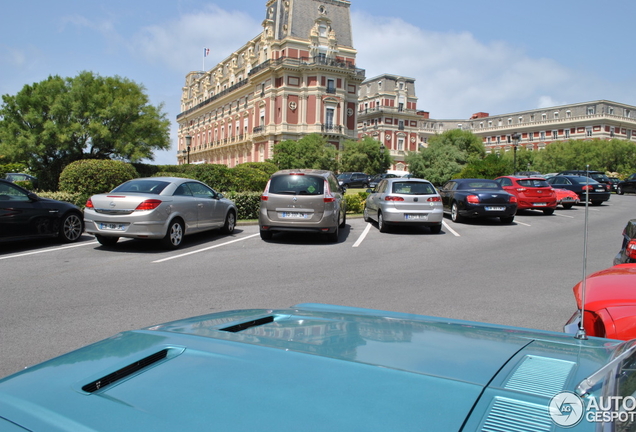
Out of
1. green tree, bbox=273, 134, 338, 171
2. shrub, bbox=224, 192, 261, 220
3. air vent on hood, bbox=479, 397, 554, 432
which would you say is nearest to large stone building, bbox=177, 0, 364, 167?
green tree, bbox=273, 134, 338, 171

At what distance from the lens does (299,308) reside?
3.04m

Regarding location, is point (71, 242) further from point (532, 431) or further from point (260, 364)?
point (532, 431)

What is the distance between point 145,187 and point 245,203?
226 inches

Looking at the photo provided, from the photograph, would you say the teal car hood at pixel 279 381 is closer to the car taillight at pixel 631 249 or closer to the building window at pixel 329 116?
the car taillight at pixel 631 249

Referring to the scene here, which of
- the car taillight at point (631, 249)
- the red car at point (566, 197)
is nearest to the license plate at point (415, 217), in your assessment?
the car taillight at point (631, 249)

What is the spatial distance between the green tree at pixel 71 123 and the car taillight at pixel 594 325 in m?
24.4

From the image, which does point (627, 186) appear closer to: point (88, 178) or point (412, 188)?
point (412, 188)

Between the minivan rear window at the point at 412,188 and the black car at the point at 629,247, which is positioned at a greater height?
the minivan rear window at the point at 412,188

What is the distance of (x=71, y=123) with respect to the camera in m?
23.1

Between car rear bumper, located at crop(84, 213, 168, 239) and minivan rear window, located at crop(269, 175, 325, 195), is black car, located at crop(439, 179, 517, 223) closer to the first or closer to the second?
minivan rear window, located at crop(269, 175, 325, 195)

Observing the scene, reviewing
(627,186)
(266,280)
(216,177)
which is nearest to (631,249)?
(266,280)

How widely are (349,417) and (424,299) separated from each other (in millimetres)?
5266

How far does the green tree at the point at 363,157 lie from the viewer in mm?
54781

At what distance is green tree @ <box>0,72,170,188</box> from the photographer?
22766 millimetres
